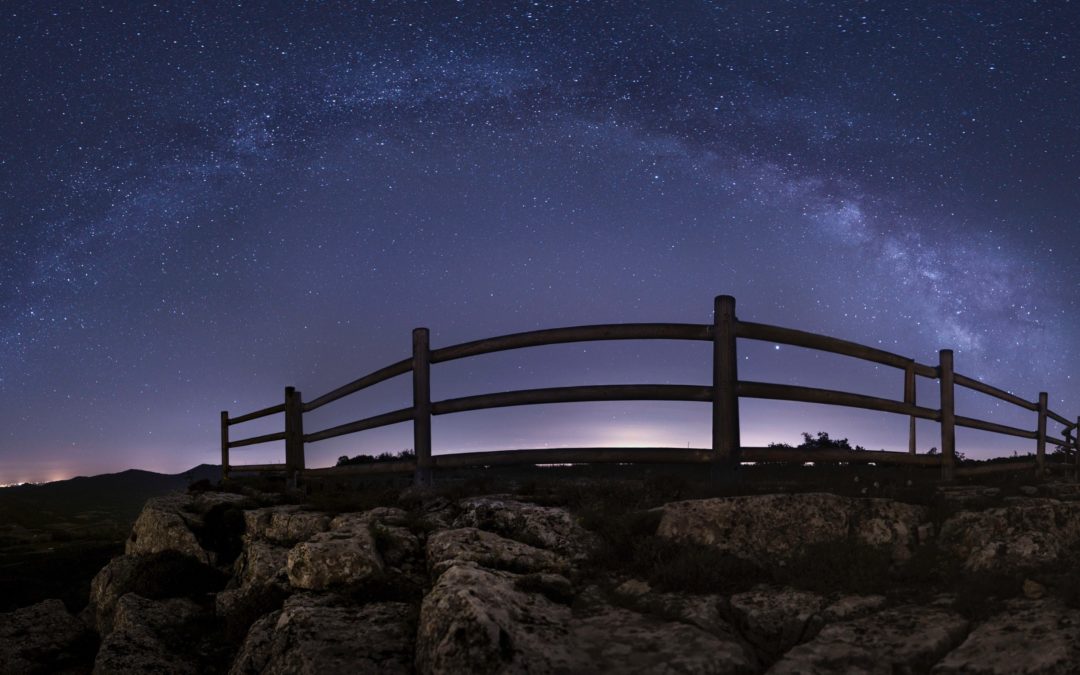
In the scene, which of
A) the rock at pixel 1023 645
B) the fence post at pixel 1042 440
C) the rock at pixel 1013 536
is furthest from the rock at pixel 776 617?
the fence post at pixel 1042 440

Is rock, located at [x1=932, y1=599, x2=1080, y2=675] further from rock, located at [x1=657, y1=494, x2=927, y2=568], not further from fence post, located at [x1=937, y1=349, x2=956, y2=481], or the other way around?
fence post, located at [x1=937, y1=349, x2=956, y2=481]

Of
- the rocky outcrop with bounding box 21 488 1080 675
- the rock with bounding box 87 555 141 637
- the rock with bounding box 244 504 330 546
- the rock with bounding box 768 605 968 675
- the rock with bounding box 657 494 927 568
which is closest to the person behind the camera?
the rock with bounding box 768 605 968 675

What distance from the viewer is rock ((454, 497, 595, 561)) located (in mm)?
5035

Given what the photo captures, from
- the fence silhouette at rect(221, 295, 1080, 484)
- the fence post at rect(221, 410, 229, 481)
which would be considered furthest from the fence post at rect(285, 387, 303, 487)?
the fence post at rect(221, 410, 229, 481)

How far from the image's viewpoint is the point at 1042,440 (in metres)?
12.4

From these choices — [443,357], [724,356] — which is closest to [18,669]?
[443,357]

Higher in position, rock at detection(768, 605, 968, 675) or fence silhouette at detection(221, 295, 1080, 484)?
fence silhouette at detection(221, 295, 1080, 484)

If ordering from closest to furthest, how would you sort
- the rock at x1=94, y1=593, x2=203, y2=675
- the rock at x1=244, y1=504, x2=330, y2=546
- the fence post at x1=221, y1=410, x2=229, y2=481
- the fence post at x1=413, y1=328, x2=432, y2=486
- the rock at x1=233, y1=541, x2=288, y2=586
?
1. the rock at x1=94, y1=593, x2=203, y2=675
2. the rock at x1=233, y1=541, x2=288, y2=586
3. the rock at x1=244, y1=504, x2=330, y2=546
4. the fence post at x1=413, y1=328, x2=432, y2=486
5. the fence post at x1=221, y1=410, x2=229, y2=481

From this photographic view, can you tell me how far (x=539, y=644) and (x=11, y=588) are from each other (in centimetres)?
776

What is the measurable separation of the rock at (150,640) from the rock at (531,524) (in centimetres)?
218

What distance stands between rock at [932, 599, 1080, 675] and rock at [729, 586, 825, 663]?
730 mm

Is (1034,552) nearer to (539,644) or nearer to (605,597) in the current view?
(605,597)

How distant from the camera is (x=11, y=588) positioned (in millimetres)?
8188

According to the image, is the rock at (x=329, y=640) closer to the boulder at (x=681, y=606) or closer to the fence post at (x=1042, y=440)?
the boulder at (x=681, y=606)
